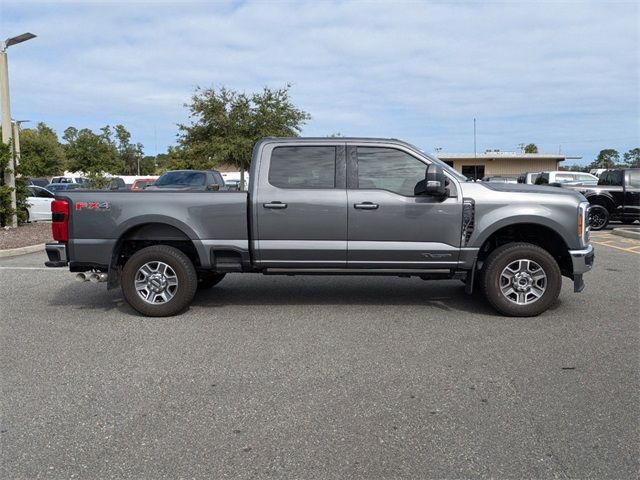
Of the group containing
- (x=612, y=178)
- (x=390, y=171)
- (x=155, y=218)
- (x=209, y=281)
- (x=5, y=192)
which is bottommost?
(x=209, y=281)

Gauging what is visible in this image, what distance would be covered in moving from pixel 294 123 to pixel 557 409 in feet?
106

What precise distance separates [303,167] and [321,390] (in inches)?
117

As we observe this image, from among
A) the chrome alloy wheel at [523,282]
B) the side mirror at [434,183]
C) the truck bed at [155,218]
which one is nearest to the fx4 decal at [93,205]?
the truck bed at [155,218]

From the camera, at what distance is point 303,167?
21.2 ft

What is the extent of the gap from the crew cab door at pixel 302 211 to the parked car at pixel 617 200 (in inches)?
519

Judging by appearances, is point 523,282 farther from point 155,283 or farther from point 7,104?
point 7,104

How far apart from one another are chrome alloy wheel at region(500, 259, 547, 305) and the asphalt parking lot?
0.27 meters

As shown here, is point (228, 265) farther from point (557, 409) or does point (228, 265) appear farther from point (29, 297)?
point (557, 409)

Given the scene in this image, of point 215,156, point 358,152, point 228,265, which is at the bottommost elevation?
point 228,265

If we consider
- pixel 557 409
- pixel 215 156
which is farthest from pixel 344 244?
pixel 215 156

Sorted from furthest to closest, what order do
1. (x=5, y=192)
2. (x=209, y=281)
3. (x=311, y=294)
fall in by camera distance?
1. (x=5, y=192)
2. (x=209, y=281)
3. (x=311, y=294)

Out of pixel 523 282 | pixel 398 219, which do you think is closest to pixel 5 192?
pixel 398 219

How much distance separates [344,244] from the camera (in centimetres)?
630

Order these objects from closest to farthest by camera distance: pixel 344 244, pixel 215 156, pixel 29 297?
pixel 344 244 → pixel 29 297 → pixel 215 156
